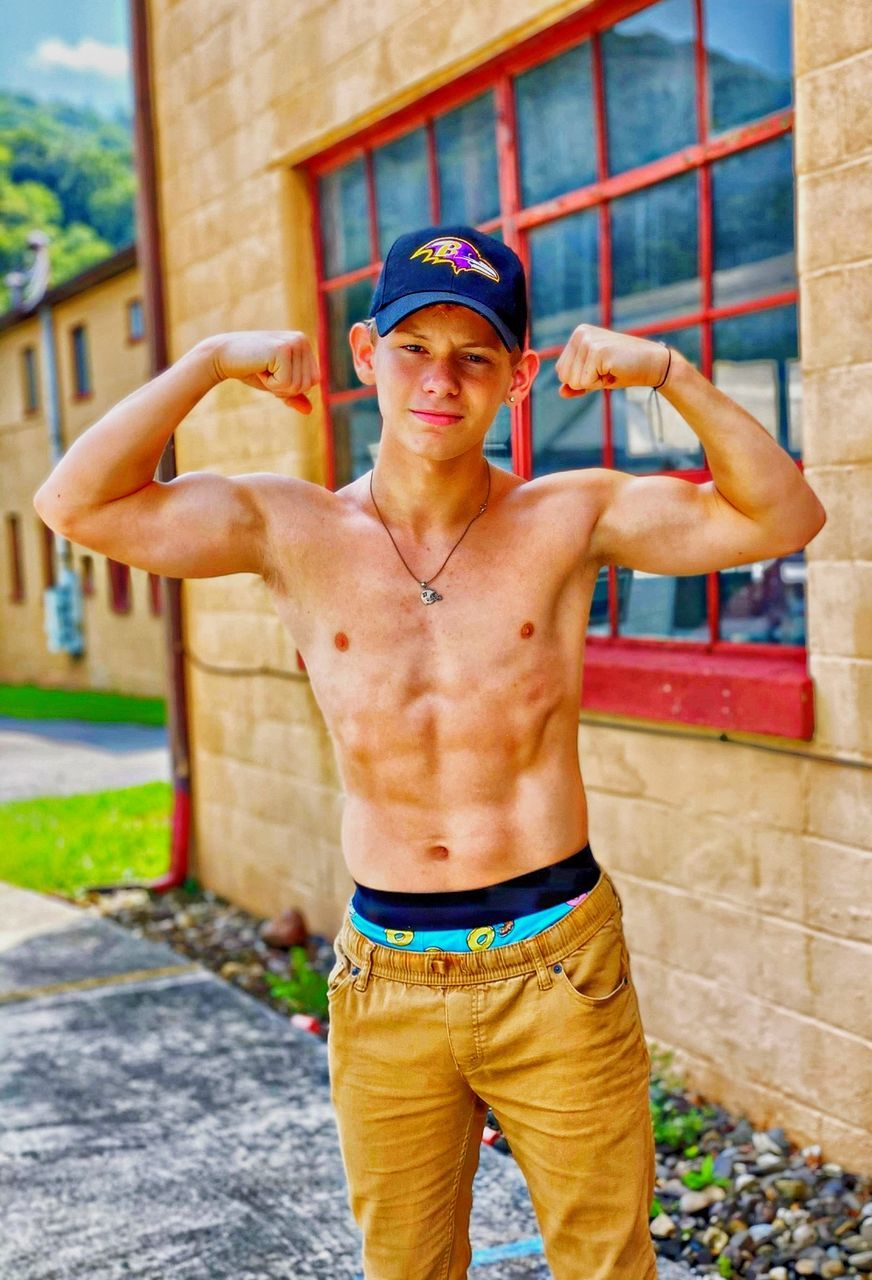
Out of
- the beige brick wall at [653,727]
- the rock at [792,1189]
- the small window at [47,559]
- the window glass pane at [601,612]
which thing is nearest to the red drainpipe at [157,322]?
the beige brick wall at [653,727]

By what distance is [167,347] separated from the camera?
682cm

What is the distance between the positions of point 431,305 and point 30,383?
75.1 ft

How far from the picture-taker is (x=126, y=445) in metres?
2.16

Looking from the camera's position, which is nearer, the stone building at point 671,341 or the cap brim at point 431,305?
the cap brim at point 431,305

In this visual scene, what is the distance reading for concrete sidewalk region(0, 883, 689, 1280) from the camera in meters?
3.28

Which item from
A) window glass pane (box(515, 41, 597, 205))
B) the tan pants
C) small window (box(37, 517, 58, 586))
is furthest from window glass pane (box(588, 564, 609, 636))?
small window (box(37, 517, 58, 586))

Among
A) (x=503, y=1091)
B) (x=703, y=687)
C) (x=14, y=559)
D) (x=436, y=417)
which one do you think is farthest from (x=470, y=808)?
(x=14, y=559)

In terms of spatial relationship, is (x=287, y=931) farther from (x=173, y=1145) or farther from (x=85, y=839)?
(x=85, y=839)

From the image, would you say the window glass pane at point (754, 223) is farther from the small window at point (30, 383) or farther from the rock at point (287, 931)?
the small window at point (30, 383)

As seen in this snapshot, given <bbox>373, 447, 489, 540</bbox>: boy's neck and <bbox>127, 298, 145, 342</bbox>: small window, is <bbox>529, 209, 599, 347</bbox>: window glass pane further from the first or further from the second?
<bbox>127, 298, 145, 342</bbox>: small window

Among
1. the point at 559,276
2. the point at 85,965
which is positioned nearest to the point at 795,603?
the point at 559,276

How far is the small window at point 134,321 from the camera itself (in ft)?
64.2

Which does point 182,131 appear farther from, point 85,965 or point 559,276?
point 85,965

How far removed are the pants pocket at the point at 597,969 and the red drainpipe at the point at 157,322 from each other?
471 cm
